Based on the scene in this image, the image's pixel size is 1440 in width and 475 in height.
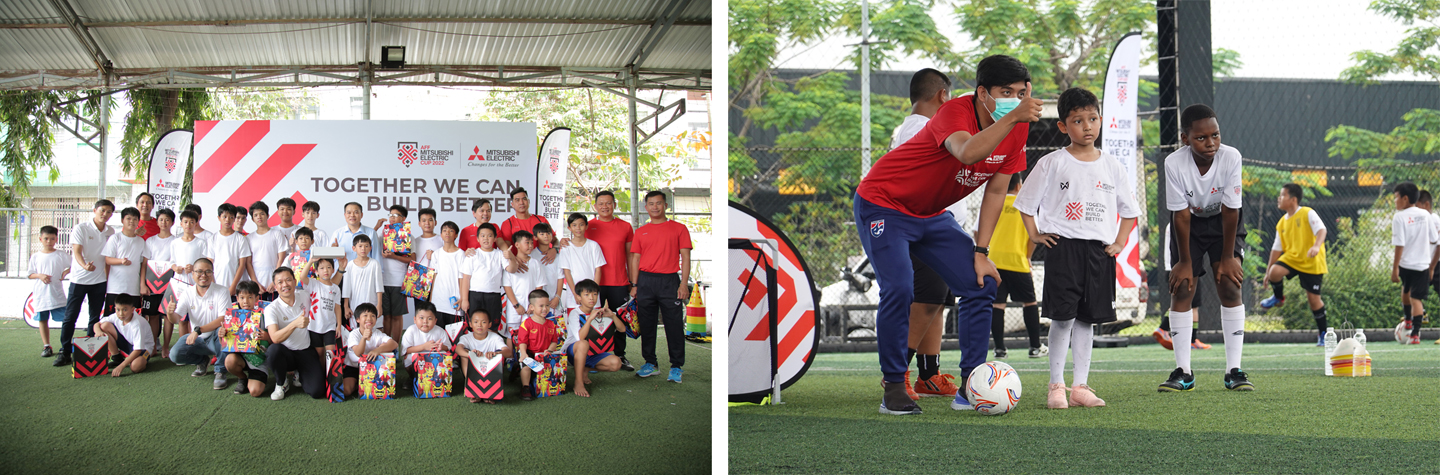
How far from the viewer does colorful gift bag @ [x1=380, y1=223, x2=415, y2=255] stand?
548cm

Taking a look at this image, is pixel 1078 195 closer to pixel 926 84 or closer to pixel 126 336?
pixel 926 84

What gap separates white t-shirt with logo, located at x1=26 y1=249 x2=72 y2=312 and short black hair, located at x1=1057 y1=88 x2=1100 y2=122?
6.61 meters

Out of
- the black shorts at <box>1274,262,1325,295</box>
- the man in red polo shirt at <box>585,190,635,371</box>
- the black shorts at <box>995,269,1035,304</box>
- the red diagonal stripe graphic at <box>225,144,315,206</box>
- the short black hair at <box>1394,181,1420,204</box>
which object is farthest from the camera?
the red diagonal stripe graphic at <box>225,144,315,206</box>

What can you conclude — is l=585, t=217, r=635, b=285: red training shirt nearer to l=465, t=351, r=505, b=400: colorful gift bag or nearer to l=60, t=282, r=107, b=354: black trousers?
l=465, t=351, r=505, b=400: colorful gift bag

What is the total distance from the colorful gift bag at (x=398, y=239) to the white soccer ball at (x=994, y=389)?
388cm

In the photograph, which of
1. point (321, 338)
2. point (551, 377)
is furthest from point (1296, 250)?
point (321, 338)

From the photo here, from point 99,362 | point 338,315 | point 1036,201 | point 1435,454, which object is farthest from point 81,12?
point 1435,454

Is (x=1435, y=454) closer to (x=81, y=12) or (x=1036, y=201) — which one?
(x=1036, y=201)

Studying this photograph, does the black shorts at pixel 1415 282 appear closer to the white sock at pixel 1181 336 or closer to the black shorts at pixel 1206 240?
the black shorts at pixel 1206 240

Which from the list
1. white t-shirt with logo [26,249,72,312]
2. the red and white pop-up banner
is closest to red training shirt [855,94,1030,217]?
the red and white pop-up banner

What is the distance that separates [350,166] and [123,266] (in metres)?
1.64

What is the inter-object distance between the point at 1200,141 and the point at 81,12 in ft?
28.0

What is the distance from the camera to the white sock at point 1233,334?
3.39 meters

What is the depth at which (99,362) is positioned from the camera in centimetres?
516
